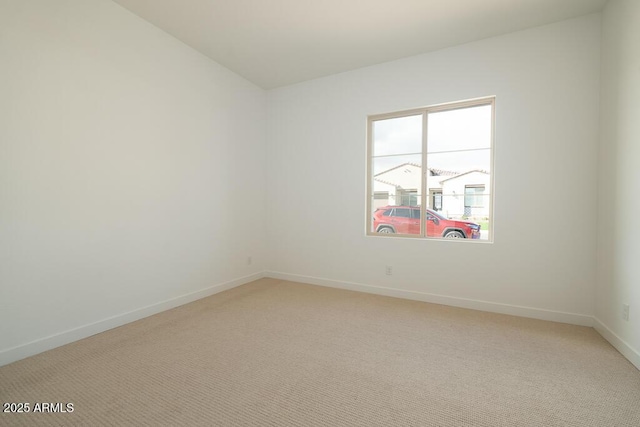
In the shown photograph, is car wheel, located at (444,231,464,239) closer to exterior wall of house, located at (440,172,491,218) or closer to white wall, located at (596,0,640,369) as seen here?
exterior wall of house, located at (440,172,491,218)

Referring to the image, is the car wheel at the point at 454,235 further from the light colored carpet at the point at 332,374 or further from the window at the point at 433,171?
the light colored carpet at the point at 332,374

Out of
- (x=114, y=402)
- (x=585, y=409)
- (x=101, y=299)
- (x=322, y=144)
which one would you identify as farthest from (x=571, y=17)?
(x=101, y=299)

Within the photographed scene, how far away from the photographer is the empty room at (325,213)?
179cm

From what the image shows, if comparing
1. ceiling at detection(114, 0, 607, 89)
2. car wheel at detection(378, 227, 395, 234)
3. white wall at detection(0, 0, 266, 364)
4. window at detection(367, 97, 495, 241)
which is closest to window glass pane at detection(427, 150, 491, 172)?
window at detection(367, 97, 495, 241)

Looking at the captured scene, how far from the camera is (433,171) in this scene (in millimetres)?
3502

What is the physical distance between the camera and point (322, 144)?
4117 mm

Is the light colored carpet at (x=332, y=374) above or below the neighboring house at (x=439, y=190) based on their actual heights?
below

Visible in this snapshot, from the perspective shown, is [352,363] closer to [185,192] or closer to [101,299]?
[101,299]

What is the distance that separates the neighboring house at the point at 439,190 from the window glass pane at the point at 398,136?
0.23 metres

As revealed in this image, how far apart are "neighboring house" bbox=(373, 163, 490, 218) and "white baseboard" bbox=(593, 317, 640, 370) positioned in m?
1.38

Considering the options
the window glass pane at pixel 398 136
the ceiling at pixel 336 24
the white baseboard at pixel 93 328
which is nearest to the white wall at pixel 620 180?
the ceiling at pixel 336 24

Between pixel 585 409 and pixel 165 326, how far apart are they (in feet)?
10.3

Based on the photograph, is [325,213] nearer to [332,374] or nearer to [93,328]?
[332,374]

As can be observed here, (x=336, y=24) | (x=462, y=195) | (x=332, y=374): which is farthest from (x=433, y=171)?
(x=332, y=374)
